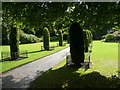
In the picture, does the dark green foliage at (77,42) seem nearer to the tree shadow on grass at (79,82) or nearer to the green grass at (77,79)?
the green grass at (77,79)

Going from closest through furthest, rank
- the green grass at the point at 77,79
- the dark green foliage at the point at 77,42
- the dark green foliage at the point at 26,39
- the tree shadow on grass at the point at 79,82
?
1. the tree shadow on grass at the point at 79,82
2. the green grass at the point at 77,79
3. the dark green foliage at the point at 77,42
4. the dark green foliage at the point at 26,39

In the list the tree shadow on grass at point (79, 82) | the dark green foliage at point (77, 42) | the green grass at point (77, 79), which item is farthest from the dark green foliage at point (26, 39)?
the tree shadow on grass at point (79, 82)

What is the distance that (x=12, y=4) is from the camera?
5.96 metres

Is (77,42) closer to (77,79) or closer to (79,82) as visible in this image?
(77,79)

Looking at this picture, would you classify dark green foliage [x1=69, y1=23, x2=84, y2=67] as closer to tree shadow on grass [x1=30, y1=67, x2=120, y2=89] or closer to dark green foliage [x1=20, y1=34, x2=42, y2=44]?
tree shadow on grass [x1=30, y1=67, x2=120, y2=89]

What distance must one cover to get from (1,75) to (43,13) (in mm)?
5043

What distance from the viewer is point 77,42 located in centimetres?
902

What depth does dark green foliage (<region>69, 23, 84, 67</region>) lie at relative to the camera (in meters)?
9.01

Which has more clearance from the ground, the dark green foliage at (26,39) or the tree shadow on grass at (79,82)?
the dark green foliage at (26,39)

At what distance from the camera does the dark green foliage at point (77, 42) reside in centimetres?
901

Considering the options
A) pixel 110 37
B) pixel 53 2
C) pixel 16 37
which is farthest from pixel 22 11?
pixel 110 37

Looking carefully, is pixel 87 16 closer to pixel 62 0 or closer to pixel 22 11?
pixel 62 0

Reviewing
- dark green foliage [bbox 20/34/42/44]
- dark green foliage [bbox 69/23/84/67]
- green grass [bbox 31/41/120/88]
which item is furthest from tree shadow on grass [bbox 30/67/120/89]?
dark green foliage [bbox 20/34/42/44]

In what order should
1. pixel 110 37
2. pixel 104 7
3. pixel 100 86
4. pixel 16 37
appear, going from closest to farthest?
pixel 100 86
pixel 104 7
pixel 16 37
pixel 110 37
